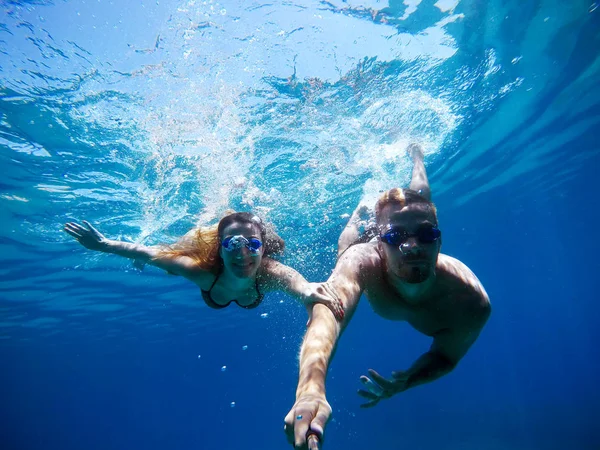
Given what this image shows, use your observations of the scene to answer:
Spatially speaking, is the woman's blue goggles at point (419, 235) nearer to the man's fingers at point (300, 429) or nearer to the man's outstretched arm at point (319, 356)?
the man's outstretched arm at point (319, 356)

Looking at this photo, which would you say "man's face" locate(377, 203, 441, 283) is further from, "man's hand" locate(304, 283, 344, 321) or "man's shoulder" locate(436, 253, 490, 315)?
"man's hand" locate(304, 283, 344, 321)

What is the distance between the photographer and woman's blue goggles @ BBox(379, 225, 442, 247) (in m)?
3.70

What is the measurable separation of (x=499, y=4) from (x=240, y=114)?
8177mm

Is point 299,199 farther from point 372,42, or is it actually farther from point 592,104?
point 592,104

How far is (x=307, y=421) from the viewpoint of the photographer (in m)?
1.76

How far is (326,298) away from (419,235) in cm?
128

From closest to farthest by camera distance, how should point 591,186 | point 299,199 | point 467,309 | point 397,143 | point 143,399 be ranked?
point 467,309, point 397,143, point 299,199, point 591,186, point 143,399

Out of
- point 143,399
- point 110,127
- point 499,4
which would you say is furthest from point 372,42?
point 143,399

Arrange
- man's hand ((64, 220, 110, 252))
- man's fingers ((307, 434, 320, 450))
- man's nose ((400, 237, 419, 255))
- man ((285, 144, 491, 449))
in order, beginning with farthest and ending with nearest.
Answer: man's hand ((64, 220, 110, 252))
man's nose ((400, 237, 419, 255))
man ((285, 144, 491, 449))
man's fingers ((307, 434, 320, 450))

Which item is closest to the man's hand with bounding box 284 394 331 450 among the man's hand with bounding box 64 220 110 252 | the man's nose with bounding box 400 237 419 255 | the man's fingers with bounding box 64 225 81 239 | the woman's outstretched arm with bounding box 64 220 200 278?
the man's nose with bounding box 400 237 419 255

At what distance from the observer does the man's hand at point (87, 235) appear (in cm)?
640

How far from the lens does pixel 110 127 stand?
10211mm

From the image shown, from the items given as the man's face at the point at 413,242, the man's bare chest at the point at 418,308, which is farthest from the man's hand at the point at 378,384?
the man's bare chest at the point at 418,308

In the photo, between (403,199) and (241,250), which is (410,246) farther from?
(241,250)
